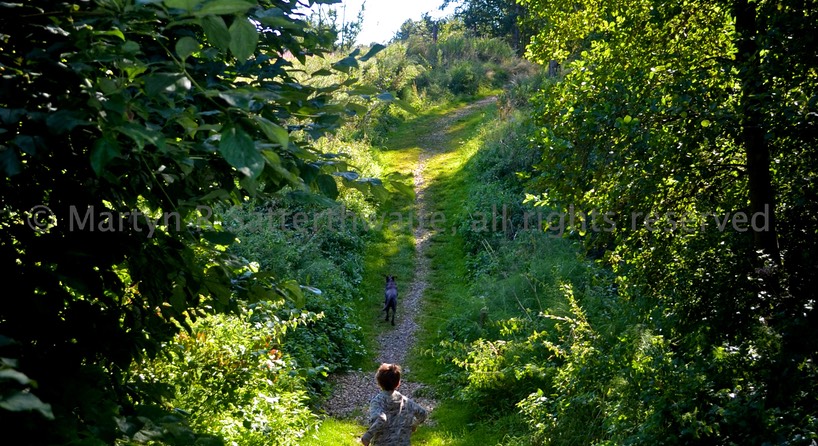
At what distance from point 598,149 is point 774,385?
8.50ft

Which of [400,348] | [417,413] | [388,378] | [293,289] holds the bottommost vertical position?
[400,348]

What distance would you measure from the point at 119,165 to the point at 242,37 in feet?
3.79

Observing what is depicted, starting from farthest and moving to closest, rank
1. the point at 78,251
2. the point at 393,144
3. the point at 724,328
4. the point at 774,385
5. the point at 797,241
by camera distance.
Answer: the point at 393,144 < the point at 797,241 < the point at 724,328 < the point at 774,385 < the point at 78,251

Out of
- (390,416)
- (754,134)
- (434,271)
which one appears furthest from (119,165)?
(434,271)

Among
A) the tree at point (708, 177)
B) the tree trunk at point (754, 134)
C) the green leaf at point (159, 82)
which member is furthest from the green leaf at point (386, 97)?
the tree trunk at point (754, 134)

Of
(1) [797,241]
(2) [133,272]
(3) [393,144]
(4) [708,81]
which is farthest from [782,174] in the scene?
(3) [393,144]

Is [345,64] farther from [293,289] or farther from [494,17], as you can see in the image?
[494,17]

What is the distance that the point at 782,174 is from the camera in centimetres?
578

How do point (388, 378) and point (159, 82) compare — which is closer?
point (159, 82)

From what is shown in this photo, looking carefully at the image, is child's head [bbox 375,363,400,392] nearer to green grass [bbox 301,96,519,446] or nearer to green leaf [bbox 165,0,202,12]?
green grass [bbox 301,96,519,446]

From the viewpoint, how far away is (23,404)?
168 cm

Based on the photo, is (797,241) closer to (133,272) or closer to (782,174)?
(782,174)

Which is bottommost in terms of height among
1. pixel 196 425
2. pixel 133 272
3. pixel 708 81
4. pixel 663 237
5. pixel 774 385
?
pixel 196 425

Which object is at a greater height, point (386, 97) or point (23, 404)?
point (386, 97)
